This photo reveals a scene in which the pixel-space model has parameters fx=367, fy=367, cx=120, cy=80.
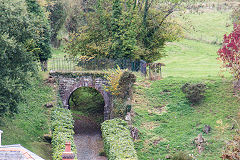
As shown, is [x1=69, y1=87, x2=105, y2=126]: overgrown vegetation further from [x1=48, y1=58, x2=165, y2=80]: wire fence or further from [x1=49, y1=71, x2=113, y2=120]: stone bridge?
[x1=48, y1=58, x2=165, y2=80]: wire fence

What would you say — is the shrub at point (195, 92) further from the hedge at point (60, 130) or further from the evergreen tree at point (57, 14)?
the evergreen tree at point (57, 14)

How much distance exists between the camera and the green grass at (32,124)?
79.5 ft

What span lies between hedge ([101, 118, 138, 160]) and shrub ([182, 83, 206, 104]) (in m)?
6.73

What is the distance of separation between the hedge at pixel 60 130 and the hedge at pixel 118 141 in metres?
2.21

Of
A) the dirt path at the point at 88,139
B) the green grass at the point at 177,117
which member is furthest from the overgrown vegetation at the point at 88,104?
the green grass at the point at 177,117

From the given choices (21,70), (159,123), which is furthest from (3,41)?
(159,123)

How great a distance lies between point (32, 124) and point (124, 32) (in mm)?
12549

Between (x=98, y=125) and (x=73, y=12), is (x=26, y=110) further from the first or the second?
(x=73, y=12)

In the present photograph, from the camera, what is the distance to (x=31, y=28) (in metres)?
23.3

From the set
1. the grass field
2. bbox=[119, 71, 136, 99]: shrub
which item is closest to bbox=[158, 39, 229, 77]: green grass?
the grass field

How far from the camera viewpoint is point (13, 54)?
23.2 metres

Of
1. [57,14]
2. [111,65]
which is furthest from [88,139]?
[57,14]

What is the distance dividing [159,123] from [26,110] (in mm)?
10342

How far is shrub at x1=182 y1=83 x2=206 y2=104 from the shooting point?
29.5 meters
